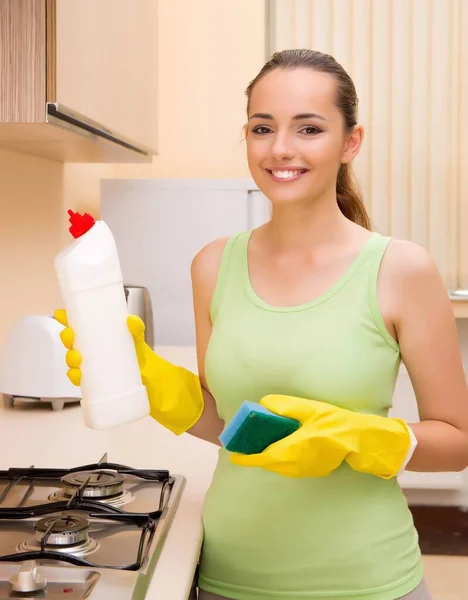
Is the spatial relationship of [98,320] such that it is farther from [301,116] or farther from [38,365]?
[38,365]

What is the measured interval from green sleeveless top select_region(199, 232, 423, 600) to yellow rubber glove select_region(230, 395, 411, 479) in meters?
0.07

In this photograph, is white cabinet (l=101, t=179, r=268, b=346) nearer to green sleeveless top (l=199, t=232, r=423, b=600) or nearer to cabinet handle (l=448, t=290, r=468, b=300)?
cabinet handle (l=448, t=290, r=468, b=300)

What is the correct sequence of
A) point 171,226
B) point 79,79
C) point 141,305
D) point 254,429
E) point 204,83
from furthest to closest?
point 204,83
point 171,226
point 141,305
point 79,79
point 254,429

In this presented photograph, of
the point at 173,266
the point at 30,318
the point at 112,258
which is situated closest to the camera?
the point at 112,258

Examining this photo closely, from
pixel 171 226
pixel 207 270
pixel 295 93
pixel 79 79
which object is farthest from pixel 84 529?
pixel 171 226

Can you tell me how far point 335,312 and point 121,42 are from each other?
1106 mm

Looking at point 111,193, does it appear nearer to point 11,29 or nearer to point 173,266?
point 173,266

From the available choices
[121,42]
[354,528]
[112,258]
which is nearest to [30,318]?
[121,42]

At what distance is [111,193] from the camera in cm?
287

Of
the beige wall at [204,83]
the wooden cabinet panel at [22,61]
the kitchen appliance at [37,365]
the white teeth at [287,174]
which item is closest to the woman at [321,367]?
the white teeth at [287,174]

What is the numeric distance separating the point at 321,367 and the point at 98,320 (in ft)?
0.96

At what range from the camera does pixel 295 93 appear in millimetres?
1151

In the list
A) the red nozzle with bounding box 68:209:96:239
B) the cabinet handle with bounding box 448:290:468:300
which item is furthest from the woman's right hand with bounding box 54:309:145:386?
the cabinet handle with bounding box 448:290:468:300

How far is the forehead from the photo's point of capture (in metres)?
1.15
